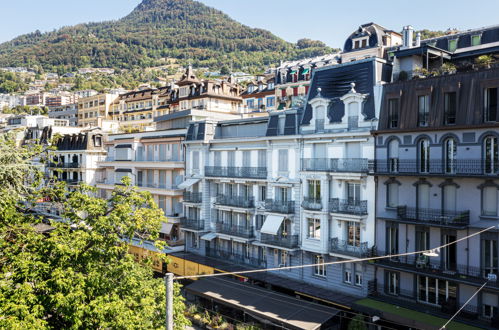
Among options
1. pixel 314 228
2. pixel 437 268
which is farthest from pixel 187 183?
pixel 437 268

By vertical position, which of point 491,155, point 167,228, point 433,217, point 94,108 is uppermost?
point 94,108

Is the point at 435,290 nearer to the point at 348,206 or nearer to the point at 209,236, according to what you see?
the point at 348,206

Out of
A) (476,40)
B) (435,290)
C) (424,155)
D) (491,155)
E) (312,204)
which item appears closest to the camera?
(491,155)

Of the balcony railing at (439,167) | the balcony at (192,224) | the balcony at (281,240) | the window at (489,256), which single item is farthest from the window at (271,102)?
the window at (489,256)

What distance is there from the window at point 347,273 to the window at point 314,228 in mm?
2788

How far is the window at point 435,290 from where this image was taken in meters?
24.2

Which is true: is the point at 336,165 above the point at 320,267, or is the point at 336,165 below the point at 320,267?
above

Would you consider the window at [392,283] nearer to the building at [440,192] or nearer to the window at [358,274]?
the building at [440,192]

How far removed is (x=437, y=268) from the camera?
24.4 metres

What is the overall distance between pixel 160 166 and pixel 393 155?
25.6 meters

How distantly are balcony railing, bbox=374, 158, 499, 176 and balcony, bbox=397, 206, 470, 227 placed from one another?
2.18 metres

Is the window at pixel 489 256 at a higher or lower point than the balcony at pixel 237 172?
lower

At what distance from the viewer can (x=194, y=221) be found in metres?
40.4

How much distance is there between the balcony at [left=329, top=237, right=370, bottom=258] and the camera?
27.6 metres
